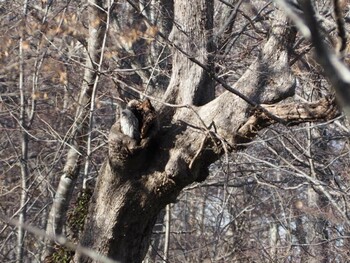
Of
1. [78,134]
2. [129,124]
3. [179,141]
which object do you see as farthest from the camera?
[78,134]

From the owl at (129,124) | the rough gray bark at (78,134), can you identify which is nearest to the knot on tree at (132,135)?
the owl at (129,124)

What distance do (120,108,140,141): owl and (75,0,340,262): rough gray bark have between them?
0.04 metres

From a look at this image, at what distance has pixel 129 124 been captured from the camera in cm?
514

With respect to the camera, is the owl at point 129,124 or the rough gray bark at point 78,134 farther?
the rough gray bark at point 78,134

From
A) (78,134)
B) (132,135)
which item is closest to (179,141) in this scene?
(132,135)

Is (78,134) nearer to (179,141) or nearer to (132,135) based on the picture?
(179,141)

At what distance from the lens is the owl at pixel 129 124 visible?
16.9 feet

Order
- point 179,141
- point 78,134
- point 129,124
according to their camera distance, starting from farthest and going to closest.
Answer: point 78,134 → point 179,141 → point 129,124

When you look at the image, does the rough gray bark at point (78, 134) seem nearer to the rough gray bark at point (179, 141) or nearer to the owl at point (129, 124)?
the rough gray bark at point (179, 141)

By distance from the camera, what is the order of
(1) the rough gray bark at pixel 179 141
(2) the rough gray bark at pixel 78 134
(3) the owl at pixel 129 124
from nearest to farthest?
(3) the owl at pixel 129 124 < (1) the rough gray bark at pixel 179 141 < (2) the rough gray bark at pixel 78 134

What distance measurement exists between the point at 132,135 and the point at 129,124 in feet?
0.26

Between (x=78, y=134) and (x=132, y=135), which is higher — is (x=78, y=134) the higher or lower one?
the higher one

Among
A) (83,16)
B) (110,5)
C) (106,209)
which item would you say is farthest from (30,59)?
(106,209)

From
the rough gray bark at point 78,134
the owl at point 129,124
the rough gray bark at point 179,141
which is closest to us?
the owl at point 129,124
